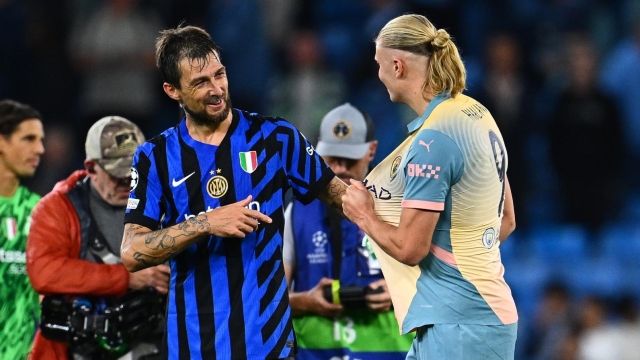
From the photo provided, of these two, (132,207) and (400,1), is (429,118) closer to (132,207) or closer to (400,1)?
(132,207)

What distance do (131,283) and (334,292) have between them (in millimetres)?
1054

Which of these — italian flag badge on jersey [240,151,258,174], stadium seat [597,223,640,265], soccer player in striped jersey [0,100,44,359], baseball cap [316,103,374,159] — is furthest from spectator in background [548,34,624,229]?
italian flag badge on jersey [240,151,258,174]

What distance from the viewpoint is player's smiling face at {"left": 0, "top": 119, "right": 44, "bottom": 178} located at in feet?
19.0

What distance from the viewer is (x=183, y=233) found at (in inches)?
164

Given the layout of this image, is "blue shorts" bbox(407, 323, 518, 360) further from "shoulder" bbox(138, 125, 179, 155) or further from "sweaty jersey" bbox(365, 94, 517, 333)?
"shoulder" bbox(138, 125, 179, 155)

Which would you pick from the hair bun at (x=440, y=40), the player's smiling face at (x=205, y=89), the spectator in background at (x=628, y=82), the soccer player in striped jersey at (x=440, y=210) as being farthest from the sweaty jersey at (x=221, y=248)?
the spectator in background at (x=628, y=82)

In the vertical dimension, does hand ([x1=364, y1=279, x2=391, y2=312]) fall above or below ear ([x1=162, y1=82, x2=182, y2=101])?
below

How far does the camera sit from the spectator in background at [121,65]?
10.5 metres

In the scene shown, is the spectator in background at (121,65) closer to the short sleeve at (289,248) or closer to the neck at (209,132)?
the short sleeve at (289,248)

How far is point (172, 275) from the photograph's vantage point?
4406 millimetres

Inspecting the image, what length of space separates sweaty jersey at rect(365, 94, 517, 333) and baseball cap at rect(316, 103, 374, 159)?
55.1 inches

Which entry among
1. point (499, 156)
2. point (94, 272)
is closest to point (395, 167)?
point (499, 156)

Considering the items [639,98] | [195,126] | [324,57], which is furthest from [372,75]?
[195,126]

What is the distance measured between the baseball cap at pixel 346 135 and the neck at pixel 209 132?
4.20 ft
